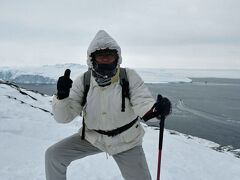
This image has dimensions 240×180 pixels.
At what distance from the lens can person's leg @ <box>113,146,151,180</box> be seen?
3.84m

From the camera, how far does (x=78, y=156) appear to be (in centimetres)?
401

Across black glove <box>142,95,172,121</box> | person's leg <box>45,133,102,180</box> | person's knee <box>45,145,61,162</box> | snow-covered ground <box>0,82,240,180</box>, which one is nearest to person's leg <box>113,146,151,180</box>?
person's leg <box>45,133,102,180</box>

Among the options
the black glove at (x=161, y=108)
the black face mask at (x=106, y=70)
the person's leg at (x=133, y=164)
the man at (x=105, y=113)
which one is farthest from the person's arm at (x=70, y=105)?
the black glove at (x=161, y=108)

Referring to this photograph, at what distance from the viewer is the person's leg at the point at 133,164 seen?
384 cm

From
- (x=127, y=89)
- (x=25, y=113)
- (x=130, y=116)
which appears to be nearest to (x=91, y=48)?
(x=127, y=89)

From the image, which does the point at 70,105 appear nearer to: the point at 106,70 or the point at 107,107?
the point at 107,107

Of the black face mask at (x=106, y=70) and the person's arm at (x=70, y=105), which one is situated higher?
the black face mask at (x=106, y=70)

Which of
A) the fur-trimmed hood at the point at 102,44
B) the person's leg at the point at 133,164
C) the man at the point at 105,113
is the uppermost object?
the fur-trimmed hood at the point at 102,44

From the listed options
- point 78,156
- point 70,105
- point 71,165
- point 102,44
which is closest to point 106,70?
point 102,44

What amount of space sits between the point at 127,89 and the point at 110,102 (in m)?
0.26

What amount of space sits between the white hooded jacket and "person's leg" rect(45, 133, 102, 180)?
0.47ft

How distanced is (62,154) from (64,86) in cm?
90

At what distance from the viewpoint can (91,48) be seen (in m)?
3.89

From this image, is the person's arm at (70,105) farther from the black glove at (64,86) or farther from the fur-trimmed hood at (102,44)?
the fur-trimmed hood at (102,44)
